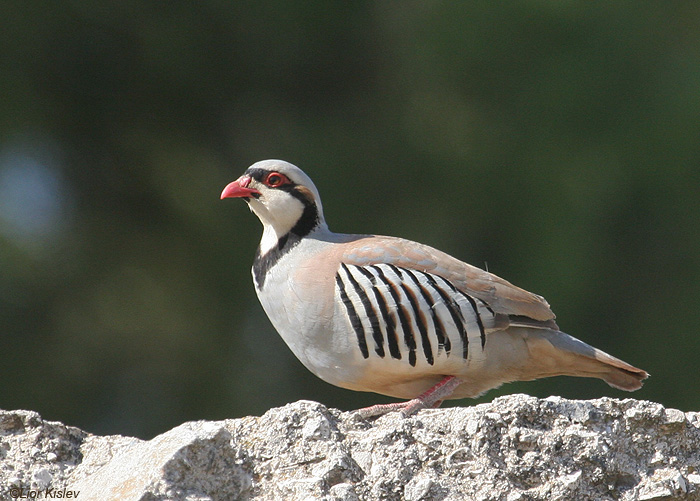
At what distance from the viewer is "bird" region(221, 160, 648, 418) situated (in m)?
2.97

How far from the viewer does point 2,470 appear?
6.81 feet

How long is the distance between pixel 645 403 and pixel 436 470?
0.48 meters

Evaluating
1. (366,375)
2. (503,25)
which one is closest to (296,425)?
(366,375)

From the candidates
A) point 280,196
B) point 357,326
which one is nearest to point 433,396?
point 357,326

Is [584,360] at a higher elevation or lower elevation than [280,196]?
lower

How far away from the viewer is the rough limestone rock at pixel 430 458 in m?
1.84

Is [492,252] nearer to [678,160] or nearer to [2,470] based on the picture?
[678,160]

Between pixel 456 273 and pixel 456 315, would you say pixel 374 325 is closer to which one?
pixel 456 315

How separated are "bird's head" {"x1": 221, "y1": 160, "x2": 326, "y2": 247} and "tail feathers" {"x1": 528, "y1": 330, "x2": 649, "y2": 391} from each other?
0.92 meters

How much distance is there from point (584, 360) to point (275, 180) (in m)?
1.29

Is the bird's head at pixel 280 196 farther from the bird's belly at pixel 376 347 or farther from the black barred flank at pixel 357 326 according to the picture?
the black barred flank at pixel 357 326

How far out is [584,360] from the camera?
10.6 ft

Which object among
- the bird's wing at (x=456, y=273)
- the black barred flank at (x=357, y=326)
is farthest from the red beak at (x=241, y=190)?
the black barred flank at (x=357, y=326)

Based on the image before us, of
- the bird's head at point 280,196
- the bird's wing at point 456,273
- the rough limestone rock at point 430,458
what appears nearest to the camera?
the rough limestone rock at point 430,458
